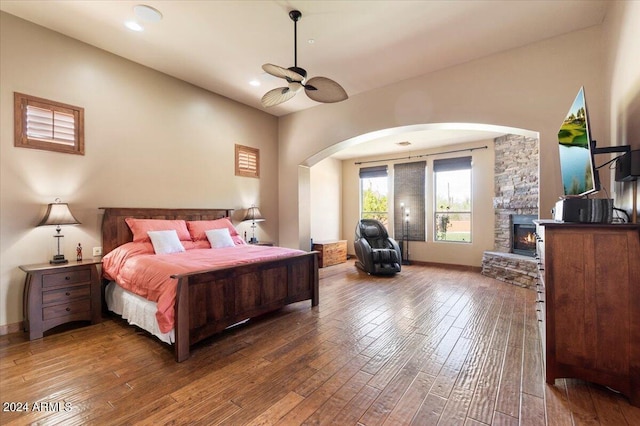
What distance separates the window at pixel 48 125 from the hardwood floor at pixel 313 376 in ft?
6.83

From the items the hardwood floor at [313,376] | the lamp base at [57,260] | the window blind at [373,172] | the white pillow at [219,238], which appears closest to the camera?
the hardwood floor at [313,376]

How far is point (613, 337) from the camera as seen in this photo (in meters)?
1.86

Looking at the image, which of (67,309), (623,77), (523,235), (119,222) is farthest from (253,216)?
(523,235)

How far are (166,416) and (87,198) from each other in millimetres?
2986

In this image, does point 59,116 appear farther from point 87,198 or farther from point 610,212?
point 610,212

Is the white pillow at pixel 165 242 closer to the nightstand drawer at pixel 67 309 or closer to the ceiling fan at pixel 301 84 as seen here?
the nightstand drawer at pixel 67 309

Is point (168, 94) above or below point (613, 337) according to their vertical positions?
above

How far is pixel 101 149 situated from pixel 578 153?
16.8 feet

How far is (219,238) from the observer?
4.18 m

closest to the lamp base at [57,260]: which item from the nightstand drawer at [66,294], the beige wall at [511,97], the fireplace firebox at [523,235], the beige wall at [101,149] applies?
the beige wall at [101,149]

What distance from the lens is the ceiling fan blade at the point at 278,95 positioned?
9.92ft

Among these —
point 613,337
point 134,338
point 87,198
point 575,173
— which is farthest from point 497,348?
point 87,198

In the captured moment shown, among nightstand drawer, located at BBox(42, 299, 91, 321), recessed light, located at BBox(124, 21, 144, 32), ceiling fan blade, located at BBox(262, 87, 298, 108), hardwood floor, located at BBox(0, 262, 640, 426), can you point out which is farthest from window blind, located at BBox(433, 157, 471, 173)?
nightstand drawer, located at BBox(42, 299, 91, 321)

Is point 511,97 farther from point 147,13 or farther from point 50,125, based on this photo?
point 50,125
